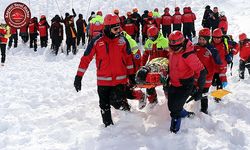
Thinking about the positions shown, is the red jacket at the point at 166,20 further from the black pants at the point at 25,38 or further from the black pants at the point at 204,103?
the black pants at the point at 204,103

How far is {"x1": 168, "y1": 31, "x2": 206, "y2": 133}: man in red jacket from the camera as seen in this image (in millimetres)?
6047

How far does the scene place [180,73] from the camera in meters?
6.26

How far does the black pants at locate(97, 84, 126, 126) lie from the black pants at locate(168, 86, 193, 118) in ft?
3.15

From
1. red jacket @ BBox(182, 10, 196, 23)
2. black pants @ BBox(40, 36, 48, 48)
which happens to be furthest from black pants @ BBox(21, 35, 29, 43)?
red jacket @ BBox(182, 10, 196, 23)

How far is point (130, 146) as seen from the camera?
5734 millimetres

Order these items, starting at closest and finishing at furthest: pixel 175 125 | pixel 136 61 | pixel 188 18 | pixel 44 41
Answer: pixel 175 125 < pixel 136 61 < pixel 188 18 < pixel 44 41

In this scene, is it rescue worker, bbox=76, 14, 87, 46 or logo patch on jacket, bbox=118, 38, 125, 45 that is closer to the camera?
logo patch on jacket, bbox=118, 38, 125, 45

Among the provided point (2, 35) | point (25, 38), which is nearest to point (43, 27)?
point (25, 38)

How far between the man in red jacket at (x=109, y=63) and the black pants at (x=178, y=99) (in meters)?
0.96

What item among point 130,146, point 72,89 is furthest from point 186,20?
point 130,146

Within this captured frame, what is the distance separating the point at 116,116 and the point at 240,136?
93.5 inches

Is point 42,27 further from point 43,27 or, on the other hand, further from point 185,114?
point 185,114

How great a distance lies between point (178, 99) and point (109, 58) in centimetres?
140

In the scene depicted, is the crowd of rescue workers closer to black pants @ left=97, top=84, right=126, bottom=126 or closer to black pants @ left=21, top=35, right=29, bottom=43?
black pants @ left=97, top=84, right=126, bottom=126
